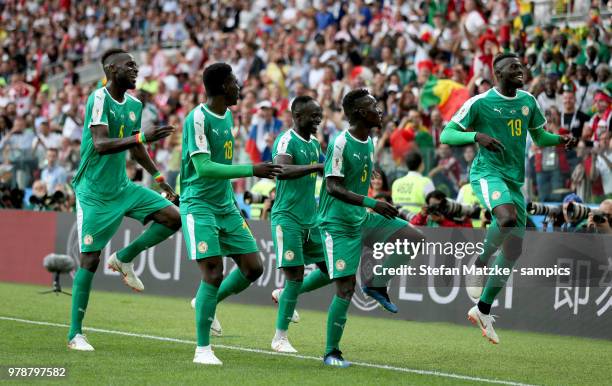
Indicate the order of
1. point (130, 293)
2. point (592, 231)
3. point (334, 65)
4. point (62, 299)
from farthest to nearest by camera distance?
1. point (334, 65)
2. point (130, 293)
3. point (62, 299)
4. point (592, 231)

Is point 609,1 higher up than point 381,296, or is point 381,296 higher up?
point 609,1

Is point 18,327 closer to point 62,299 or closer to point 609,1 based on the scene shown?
point 62,299

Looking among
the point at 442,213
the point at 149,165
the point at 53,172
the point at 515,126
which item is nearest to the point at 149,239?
the point at 149,165

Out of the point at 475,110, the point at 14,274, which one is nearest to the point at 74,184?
the point at 475,110

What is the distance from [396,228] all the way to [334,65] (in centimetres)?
1201

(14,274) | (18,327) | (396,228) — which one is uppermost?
(396,228)

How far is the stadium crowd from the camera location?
16281 millimetres

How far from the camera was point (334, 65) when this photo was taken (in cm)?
2214

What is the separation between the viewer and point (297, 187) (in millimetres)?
11234

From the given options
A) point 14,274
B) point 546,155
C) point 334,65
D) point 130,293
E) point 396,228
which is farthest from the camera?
point 334,65

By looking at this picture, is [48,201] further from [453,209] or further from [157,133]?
[157,133]

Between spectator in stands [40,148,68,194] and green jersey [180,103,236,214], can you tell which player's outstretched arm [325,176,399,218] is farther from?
spectator in stands [40,148,68,194]

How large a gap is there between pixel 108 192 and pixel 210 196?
1463 mm

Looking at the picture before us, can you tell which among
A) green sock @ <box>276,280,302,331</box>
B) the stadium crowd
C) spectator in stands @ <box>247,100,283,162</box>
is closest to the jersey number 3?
green sock @ <box>276,280,302,331</box>
